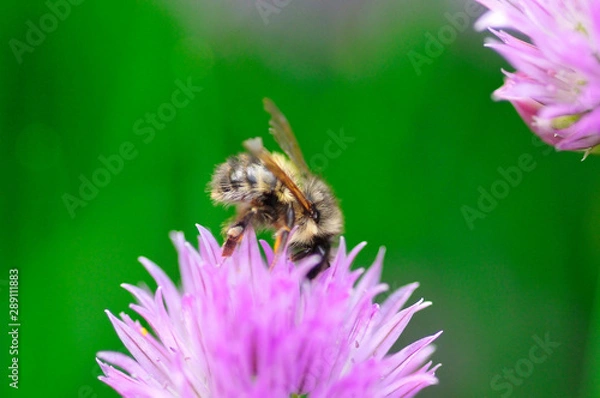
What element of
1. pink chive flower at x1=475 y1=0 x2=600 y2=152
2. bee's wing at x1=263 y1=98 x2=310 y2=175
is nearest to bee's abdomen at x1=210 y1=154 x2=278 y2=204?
bee's wing at x1=263 y1=98 x2=310 y2=175

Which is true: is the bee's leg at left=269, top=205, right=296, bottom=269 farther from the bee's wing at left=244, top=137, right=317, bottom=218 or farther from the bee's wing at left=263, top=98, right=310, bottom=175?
the bee's wing at left=263, top=98, right=310, bottom=175

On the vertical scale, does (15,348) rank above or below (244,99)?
below

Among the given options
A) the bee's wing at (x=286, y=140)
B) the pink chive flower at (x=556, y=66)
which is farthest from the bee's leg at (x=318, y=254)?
the pink chive flower at (x=556, y=66)

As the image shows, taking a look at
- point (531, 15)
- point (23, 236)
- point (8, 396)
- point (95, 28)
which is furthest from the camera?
point (95, 28)

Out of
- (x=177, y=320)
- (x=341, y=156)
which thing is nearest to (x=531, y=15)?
(x=177, y=320)

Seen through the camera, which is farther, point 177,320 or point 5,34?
point 5,34

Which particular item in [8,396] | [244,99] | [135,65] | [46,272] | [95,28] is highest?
[95,28]

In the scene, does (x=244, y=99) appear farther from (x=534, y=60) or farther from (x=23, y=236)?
(x=534, y=60)
